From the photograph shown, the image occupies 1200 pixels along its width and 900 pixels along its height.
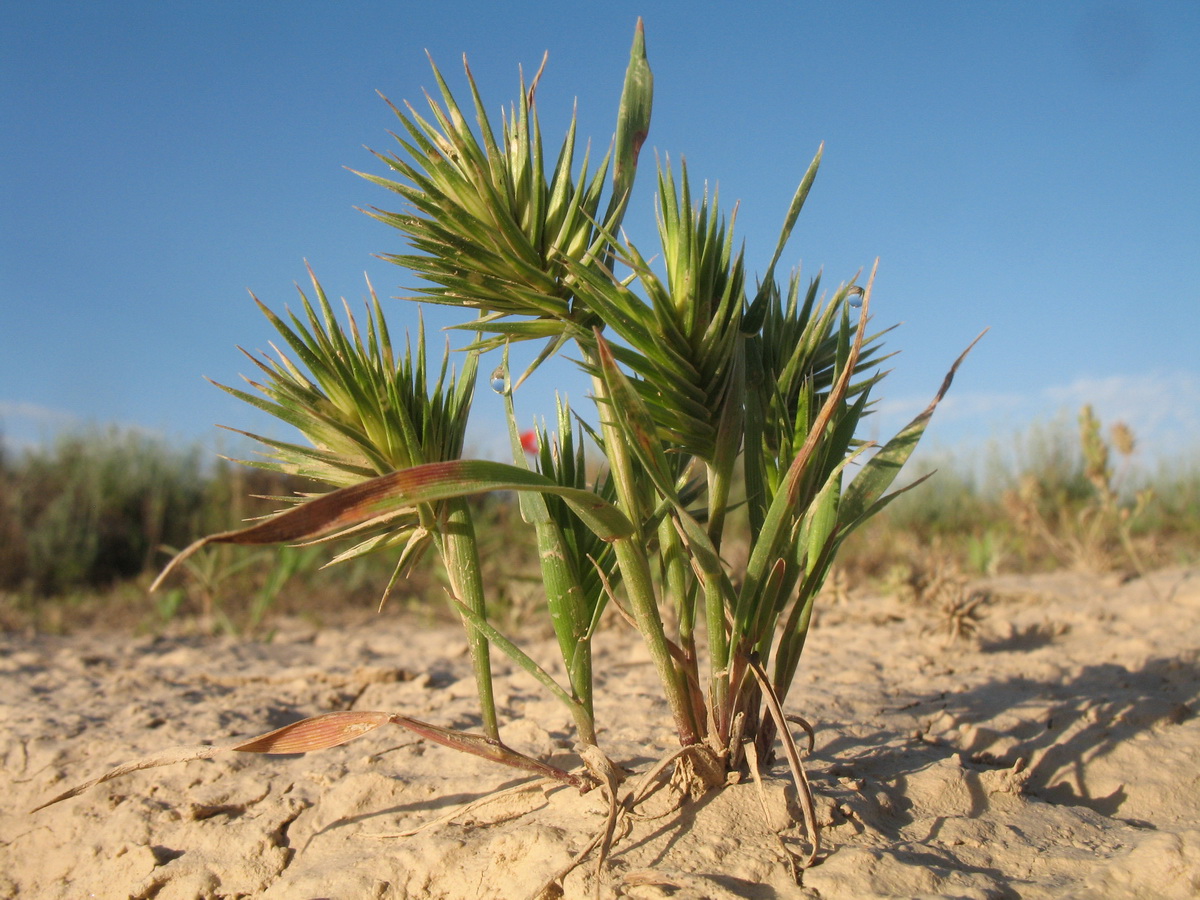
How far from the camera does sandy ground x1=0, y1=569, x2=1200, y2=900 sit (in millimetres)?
1528

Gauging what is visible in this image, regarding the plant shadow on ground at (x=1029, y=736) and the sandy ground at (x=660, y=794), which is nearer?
the sandy ground at (x=660, y=794)

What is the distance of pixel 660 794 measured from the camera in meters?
1.70

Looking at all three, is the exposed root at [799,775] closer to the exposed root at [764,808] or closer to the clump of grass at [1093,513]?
the exposed root at [764,808]

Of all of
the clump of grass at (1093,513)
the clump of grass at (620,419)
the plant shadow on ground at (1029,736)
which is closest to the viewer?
the clump of grass at (620,419)

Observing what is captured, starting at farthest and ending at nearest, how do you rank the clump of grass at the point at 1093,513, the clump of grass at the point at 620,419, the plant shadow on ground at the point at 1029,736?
the clump of grass at the point at 1093,513 < the plant shadow on ground at the point at 1029,736 < the clump of grass at the point at 620,419

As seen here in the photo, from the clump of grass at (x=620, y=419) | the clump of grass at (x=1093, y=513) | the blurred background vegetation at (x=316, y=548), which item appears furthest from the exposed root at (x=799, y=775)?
the clump of grass at (x=1093, y=513)

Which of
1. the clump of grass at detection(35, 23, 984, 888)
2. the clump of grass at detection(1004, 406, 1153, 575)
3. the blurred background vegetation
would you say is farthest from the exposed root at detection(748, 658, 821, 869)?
the clump of grass at detection(1004, 406, 1153, 575)

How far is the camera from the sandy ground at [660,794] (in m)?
1.53

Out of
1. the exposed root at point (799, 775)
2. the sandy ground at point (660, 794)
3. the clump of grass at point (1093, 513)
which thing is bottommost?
the sandy ground at point (660, 794)

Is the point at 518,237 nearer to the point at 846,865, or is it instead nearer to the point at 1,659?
the point at 846,865

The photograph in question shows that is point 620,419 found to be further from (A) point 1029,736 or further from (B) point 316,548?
(B) point 316,548

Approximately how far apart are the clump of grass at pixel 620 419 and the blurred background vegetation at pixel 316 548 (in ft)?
7.49

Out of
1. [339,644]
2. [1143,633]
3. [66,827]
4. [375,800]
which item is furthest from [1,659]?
[1143,633]

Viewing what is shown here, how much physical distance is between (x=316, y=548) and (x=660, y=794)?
3829mm
